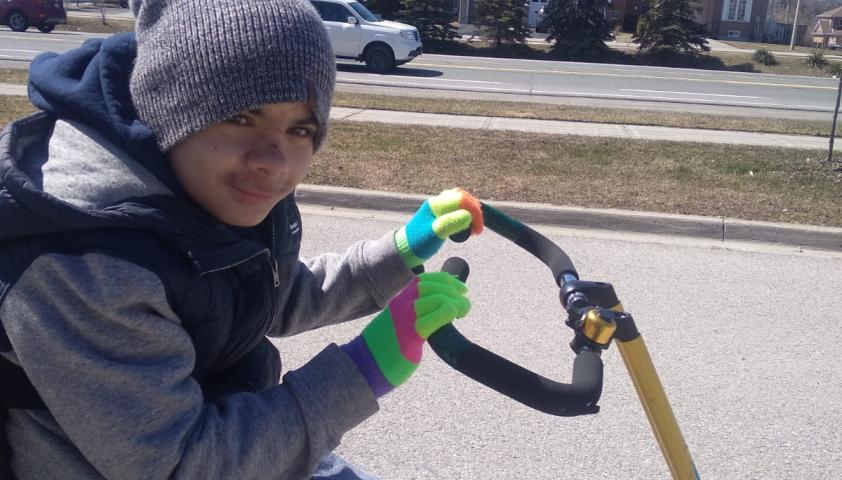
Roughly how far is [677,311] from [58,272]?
391 cm

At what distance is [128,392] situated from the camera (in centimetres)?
113

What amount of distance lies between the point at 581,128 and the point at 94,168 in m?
9.35

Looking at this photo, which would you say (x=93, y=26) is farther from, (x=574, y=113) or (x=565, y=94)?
(x=574, y=113)

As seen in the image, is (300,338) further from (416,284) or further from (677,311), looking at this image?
(416,284)

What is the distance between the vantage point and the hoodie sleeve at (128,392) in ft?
3.59

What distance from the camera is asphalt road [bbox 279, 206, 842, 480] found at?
3.05 metres

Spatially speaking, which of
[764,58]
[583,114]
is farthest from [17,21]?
[764,58]

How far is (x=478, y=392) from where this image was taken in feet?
11.5

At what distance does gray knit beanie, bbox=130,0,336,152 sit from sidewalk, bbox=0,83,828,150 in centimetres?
839

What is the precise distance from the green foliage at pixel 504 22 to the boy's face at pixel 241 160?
26.6 metres

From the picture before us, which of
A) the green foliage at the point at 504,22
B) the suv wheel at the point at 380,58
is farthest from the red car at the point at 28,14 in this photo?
the green foliage at the point at 504,22

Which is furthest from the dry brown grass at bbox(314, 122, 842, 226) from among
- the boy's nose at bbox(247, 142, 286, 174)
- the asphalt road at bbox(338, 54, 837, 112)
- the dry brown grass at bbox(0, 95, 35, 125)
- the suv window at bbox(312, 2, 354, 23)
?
the suv window at bbox(312, 2, 354, 23)

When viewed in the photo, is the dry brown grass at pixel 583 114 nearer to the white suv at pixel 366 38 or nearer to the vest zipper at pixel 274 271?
the white suv at pixel 366 38

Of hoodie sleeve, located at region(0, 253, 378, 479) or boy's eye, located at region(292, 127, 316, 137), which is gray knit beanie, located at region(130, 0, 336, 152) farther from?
hoodie sleeve, located at region(0, 253, 378, 479)
